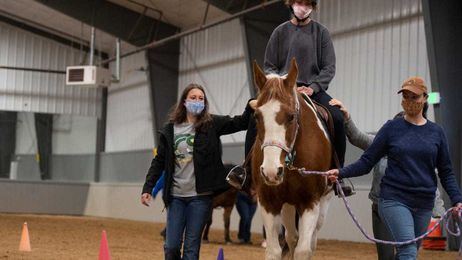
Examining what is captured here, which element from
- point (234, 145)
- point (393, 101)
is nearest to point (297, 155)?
point (393, 101)

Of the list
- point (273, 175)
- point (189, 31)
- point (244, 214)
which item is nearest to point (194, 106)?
point (273, 175)

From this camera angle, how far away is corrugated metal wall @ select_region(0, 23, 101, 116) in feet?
98.0

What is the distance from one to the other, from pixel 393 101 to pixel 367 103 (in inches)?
40.9

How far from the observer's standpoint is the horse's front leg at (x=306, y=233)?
5.99 meters

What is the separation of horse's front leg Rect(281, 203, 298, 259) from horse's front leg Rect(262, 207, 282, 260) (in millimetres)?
287

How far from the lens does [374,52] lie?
17.6m

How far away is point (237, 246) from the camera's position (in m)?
14.5

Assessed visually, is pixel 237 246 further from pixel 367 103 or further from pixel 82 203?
pixel 82 203

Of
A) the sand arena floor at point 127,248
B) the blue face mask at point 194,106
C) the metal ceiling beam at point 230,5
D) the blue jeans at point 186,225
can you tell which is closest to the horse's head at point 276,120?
the blue face mask at point 194,106

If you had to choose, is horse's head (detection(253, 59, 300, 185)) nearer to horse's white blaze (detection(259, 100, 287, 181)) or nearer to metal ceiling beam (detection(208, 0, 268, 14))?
horse's white blaze (detection(259, 100, 287, 181))

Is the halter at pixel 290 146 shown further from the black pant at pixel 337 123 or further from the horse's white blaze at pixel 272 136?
the black pant at pixel 337 123

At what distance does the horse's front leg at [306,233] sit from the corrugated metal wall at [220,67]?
1636 centimetres

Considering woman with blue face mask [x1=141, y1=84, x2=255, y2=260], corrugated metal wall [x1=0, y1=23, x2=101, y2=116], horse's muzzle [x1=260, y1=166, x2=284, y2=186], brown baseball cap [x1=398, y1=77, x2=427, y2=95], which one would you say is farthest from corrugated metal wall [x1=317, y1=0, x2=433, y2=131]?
corrugated metal wall [x1=0, y1=23, x2=101, y2=116]

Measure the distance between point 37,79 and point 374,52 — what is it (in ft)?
57.9
